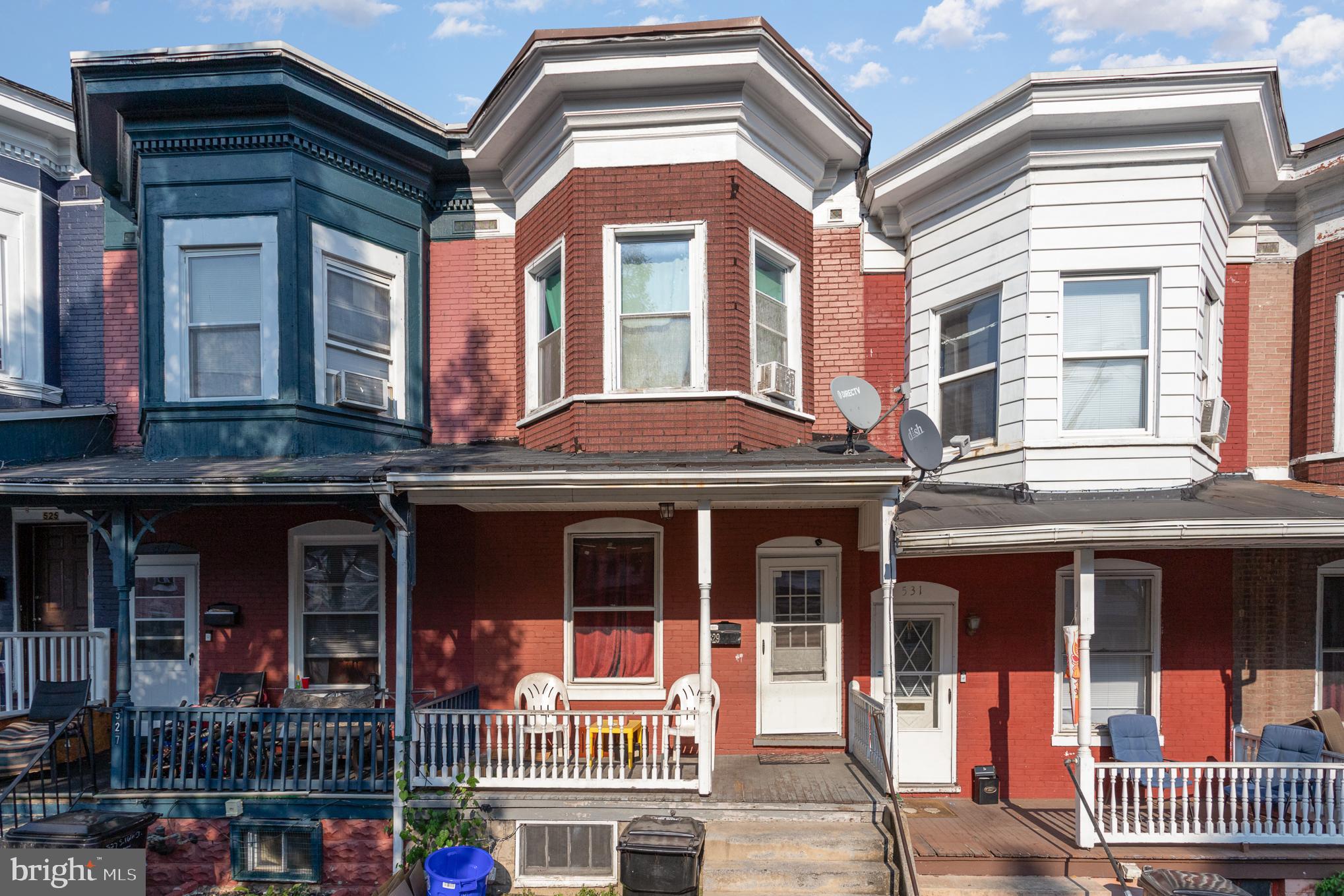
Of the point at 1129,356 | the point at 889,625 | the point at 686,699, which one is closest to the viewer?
the point at 889,625

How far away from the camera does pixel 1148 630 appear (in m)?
8.84

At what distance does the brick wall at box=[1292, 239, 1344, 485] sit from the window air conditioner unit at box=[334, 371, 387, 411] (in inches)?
425

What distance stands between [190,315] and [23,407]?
8.95 feet

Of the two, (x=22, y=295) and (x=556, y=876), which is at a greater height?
(x=22, y=295)

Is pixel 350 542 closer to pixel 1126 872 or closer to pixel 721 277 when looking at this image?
pixel 721 277

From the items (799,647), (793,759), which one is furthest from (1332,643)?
(793,759)

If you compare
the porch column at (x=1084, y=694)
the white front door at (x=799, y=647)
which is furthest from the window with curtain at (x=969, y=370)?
the white front door at (x=799, y=647)

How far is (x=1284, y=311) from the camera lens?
9461 mm

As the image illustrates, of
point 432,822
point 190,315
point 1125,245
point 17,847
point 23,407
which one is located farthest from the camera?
point 23,407

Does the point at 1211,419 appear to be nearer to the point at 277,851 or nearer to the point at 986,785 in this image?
the point at 986,785

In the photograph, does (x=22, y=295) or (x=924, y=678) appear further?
(x=22, y=295)

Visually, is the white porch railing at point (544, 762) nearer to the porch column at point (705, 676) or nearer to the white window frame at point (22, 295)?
the porch column at point (705, 676)

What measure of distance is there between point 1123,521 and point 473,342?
7437 millimetres

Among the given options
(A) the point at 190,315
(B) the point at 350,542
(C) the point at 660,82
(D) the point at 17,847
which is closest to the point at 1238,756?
(C) the point at 660,82
